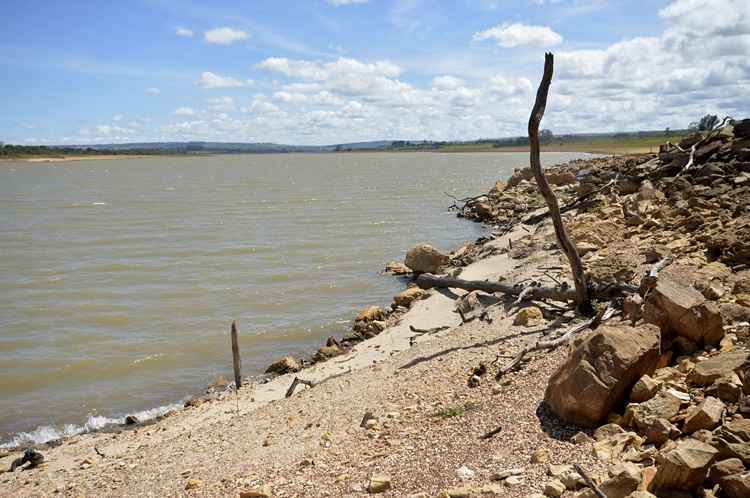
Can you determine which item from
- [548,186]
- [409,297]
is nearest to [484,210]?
[409,297]

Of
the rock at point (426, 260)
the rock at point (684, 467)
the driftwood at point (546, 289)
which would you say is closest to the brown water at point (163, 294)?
the rock at point (426, 260)

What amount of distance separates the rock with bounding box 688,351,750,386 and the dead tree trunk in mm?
4013

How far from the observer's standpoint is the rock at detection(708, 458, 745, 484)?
4367 mm

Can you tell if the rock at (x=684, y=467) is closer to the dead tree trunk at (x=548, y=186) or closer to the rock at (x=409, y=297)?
the dead tree trunk at (x=548, y=186)

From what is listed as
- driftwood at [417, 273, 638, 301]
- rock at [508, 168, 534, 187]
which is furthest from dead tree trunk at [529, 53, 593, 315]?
rock at [508, 168, 534, 187]

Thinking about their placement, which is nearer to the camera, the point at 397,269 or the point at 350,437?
the point at 350,437

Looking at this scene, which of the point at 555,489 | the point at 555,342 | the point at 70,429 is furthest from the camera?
the point at 70,429

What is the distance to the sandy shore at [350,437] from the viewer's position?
20.1 feet

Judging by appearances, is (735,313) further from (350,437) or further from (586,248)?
(586,248)

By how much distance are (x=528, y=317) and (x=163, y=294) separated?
13309mm

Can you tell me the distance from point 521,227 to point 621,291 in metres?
13.7

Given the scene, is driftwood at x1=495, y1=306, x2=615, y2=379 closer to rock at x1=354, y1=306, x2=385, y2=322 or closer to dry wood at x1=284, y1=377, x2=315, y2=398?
dry wood at x1=284, y1=377, x2=315, y2=398

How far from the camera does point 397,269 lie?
70.7ft

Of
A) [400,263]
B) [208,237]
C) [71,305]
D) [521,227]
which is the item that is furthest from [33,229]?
[521,227]
